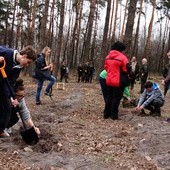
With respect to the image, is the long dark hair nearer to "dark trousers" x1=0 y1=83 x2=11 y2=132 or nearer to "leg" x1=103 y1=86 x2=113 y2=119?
"dark trousers" x1=0 y1=83 x2=11 y2=132

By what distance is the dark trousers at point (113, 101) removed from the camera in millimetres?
9312

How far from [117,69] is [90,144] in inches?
114

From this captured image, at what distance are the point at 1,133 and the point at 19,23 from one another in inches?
1542

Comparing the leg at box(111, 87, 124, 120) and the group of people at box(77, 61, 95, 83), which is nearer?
the leg at box(111, 87, 124, 120)

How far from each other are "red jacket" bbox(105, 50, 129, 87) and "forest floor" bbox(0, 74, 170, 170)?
929mm

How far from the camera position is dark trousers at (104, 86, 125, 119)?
→ 931 centimetres

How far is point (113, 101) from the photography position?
9.34 metres

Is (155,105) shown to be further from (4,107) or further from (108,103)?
(4,107)

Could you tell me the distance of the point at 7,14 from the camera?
141ft

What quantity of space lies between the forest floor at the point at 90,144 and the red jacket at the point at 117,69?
929 millimetres

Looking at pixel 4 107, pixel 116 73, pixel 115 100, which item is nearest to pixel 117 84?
pixel 116 73

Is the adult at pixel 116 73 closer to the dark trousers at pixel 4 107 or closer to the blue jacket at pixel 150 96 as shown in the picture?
the blue jacket at pixel 150 96

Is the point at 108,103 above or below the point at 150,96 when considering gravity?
below

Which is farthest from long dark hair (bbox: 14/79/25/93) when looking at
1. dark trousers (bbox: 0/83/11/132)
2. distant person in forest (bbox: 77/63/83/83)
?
distant person in forest (bbox: 77/63/83/83)
